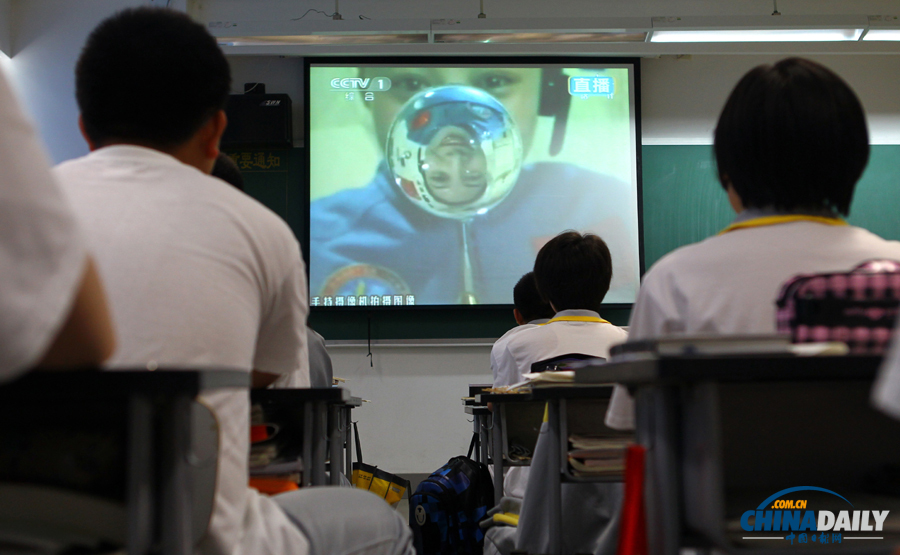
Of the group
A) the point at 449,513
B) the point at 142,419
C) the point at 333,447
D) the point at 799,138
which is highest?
the point at 799,138

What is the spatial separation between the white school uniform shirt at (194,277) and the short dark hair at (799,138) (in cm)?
73

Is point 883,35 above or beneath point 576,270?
above

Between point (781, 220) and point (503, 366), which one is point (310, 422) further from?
point (503, 366)

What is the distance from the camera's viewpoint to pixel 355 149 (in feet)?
17.9

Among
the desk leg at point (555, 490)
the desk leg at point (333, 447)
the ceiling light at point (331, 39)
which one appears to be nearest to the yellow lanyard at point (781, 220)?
the desk leg at point (555, 490)

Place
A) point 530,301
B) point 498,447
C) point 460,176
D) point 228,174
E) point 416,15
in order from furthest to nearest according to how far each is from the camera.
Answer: point 416,15, point 460,176, point 530,301, point 498,447, point 228,174

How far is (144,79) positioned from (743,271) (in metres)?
0.92

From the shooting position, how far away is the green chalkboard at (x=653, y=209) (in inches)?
213

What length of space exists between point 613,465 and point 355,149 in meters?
4.10

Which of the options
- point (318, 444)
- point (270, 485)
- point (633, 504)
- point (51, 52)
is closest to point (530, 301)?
point (318, 444)

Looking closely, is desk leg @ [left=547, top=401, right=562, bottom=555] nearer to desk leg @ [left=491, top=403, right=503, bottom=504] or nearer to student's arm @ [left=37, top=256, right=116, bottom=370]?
desk leg @ [left=491, top=403, right=503, bottom=504]

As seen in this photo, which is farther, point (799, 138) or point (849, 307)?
point (799, 138)

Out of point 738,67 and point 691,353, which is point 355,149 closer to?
point 738,67

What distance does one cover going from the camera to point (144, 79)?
1.17 meters
